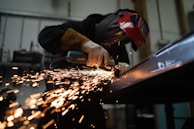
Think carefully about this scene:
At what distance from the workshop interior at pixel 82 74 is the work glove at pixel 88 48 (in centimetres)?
6

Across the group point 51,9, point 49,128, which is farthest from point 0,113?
point 51,9

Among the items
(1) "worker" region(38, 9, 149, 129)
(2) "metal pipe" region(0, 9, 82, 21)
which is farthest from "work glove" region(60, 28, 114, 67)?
(2) "metal pipe" region(0, 9, 82, 21)

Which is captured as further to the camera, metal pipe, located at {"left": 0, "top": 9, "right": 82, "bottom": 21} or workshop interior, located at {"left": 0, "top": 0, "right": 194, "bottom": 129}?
metal pipe, located at {"left": 0, "top": 9, "right": 82, "bottom": 21}

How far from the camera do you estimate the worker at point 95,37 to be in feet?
3.46

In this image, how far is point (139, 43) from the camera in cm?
129

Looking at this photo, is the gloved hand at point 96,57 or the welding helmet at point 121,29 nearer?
the gloved hand at point 96,57

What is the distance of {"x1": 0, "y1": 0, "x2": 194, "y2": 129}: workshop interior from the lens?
113 cm

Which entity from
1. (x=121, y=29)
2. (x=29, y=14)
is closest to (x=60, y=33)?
(x=121, y=29)

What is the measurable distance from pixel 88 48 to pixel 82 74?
0.18 m

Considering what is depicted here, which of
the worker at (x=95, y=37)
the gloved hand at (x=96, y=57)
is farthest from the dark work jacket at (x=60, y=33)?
the gloved hand at (x=96, y=57)

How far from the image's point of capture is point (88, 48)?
99 cm

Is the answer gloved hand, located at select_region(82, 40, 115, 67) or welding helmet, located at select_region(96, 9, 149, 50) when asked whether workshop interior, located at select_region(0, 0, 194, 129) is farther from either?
welding helmet, located at select_region(96, 9, 149, 50)

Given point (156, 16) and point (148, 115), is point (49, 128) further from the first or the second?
point (156, 16)

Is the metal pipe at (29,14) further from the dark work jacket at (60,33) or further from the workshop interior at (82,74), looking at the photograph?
the dark work jacket at (60,33)
